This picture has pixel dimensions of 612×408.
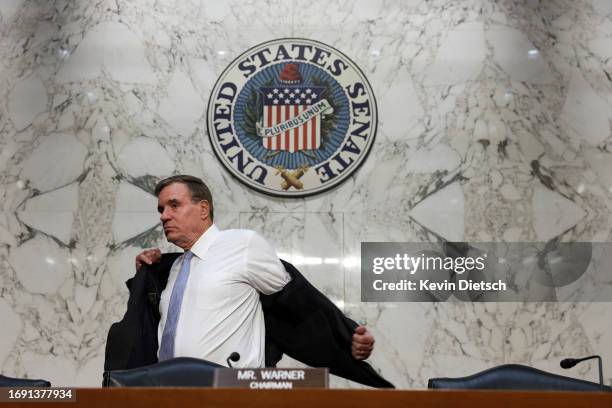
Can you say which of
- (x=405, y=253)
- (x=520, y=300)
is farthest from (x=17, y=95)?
(x=520, y=300)

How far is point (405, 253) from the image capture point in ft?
18.6

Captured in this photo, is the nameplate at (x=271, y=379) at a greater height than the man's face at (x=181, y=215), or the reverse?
the man's face at (x=181, y=215)

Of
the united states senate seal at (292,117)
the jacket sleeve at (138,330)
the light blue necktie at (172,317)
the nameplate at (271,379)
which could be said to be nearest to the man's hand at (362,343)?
the light blue necktie at (172,317)

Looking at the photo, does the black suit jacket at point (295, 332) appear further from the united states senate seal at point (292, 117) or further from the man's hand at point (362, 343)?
the united states senate seal at point (292, 117)

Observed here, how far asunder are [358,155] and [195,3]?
1523 millimetres

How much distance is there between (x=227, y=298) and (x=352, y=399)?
1883 mm

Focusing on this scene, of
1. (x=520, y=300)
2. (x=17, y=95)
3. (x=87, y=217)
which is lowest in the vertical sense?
(x=520, y=300)

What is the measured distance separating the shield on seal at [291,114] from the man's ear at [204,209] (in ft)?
4.69

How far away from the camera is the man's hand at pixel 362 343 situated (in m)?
4.10

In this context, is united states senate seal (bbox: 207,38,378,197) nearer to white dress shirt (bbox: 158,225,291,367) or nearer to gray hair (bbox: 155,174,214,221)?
gray hair (bbox: 155,174,214,221)

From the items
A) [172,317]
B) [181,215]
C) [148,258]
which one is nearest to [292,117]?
[181,215]

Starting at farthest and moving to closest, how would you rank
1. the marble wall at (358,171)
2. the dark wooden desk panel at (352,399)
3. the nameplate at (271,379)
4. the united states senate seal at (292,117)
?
1. the united states senate seal at (292,117)
2. the marble wall at (358,171)
3. the nameplate at (271,379)
4. the dark wooden desk panel at (352,399)

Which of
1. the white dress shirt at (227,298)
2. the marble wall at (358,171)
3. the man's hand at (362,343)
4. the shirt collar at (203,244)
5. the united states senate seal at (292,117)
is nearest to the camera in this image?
the white dress shirt at (227,298)

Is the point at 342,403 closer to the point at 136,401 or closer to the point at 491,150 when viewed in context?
the point at 136,401
